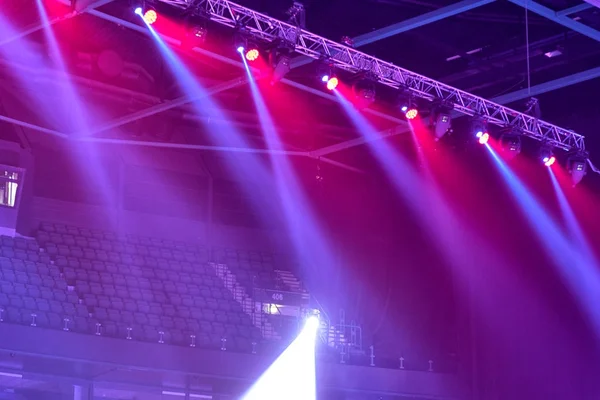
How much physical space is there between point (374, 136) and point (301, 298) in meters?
3.14

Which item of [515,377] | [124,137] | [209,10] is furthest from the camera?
[124,137]

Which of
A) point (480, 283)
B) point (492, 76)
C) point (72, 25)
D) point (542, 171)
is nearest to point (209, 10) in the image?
point (72, 25)

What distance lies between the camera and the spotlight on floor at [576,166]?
979 centimetres

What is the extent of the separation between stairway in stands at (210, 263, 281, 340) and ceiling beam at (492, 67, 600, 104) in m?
4.08

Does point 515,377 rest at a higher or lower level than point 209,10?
lower

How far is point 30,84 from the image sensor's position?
12258mm

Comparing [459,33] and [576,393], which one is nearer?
[459,33]

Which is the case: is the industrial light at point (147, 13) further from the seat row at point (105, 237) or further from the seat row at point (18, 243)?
the seat row at point (105, 237)

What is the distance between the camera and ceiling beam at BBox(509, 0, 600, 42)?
8760 millimetres

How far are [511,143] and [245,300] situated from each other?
189 inches

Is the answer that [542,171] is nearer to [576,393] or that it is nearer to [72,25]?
[576,393]

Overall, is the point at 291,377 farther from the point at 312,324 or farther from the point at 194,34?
the point at 194,34

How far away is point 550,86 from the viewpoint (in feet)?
34.3

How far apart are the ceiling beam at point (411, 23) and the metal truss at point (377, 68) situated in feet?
1.53
